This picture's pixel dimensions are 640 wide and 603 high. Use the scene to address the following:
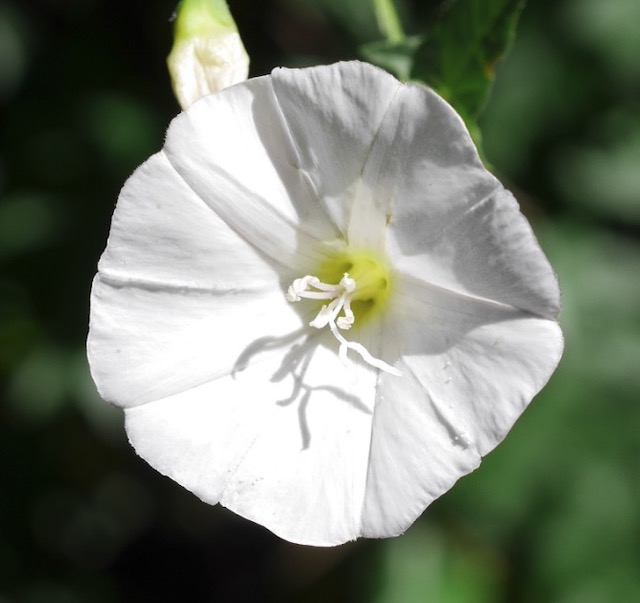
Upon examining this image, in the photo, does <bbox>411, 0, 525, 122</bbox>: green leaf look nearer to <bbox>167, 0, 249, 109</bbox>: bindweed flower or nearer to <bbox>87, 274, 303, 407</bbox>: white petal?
<bbox>167, 0, 249, 109</bbox>: bindweed flower

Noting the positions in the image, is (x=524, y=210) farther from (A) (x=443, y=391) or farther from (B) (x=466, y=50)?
(A) (x=443, y=391)

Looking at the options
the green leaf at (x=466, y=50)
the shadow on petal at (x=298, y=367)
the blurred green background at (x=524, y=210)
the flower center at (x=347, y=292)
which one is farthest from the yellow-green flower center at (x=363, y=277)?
the blurred green background at (x=524, y=210)

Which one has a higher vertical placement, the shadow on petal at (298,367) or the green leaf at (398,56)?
the green leaf at (398,56)

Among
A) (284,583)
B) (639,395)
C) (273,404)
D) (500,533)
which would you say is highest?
(273,404)

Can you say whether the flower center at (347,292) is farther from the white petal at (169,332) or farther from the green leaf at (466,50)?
the green leaf at (466,50)

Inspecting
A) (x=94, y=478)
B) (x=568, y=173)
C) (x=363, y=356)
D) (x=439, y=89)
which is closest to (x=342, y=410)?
(x=363, y=356)

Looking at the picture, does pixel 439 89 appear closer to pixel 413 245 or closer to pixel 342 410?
pixel 413 245

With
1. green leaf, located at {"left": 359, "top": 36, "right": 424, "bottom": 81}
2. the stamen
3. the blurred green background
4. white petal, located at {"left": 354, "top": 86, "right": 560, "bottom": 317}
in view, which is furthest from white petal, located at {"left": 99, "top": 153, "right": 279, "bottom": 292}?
the blurred green background
